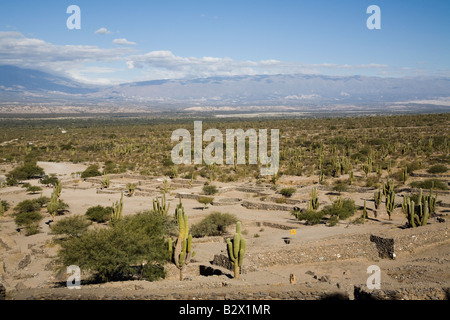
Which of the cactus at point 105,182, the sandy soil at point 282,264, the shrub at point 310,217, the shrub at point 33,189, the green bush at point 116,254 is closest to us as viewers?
the sandy soil at point 282,264

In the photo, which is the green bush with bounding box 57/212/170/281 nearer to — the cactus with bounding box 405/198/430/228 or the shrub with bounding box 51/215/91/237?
the shrub with bounding box 51/215/91/237

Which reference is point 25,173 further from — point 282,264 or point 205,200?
point 282,264

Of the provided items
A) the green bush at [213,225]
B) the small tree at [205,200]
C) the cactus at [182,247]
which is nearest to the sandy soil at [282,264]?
the cactus at [182,247]

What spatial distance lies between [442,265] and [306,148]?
47.2 metres

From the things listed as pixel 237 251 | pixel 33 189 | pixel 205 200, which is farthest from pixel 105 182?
pixel 237 251

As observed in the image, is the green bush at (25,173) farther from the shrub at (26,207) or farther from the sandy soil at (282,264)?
the sandy soil at (282,264)

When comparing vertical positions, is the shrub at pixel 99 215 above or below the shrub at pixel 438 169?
below

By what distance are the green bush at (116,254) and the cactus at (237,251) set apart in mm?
2935

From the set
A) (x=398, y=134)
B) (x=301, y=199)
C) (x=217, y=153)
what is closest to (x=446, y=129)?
(x=398, y=134)

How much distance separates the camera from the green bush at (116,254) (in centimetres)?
1631

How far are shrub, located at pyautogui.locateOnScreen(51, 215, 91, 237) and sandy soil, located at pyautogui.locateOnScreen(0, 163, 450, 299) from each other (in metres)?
0.82

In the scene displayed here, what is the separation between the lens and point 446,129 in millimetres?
70062

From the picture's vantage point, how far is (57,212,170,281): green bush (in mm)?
16312
